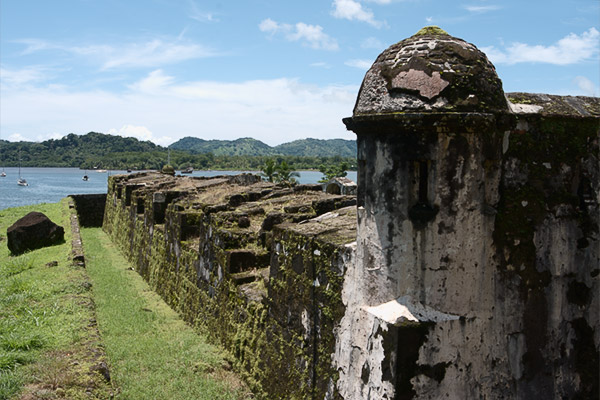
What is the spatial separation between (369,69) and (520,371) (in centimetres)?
230

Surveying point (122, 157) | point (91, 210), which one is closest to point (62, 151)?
point (122, 157)

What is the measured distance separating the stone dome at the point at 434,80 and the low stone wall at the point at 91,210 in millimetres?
25490

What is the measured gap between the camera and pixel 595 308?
146 inches

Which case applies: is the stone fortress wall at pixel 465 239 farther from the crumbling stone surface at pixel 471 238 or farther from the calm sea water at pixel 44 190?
the calm sea water at pixel 44 190

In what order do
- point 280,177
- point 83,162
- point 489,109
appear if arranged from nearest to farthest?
point 489,109 < point 280,177 < point 83,162

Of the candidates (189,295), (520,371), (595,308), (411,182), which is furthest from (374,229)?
(189,295)

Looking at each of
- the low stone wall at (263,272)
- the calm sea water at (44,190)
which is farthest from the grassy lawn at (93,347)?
the calm sea water at (44,190)

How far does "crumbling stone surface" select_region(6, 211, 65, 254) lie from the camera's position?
1512cm

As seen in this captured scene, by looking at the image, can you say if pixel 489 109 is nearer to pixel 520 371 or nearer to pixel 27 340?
pixel 520 371

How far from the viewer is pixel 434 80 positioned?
3297mm

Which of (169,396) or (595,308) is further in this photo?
(169,396)

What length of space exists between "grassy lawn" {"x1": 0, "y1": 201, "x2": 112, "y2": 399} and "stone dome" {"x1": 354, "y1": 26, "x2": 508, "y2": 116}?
147 inches

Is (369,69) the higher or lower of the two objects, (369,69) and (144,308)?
the higher

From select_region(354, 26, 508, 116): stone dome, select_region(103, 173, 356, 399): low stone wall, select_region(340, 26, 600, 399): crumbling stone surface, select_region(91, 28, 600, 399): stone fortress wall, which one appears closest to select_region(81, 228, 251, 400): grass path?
select_region(103, 173, 356, 399): low stone wall
